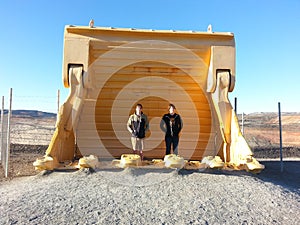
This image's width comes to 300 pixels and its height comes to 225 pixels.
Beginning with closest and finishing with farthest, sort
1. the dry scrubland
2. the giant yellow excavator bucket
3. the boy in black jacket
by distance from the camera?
the dry scrubland → the giant yellow excavator bucket → the boy in black jacket

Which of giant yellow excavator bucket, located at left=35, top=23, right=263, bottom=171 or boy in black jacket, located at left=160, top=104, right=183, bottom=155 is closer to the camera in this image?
giant yellow excavator bucket, located at left=35, top=23, right=263, bottom=171

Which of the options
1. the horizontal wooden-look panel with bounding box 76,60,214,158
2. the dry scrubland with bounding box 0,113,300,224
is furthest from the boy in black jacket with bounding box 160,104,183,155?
the dry scrubland with bounding box 0,113,300,224

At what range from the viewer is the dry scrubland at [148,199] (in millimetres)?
3490

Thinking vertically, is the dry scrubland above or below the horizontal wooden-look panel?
below

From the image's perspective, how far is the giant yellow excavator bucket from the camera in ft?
19.9

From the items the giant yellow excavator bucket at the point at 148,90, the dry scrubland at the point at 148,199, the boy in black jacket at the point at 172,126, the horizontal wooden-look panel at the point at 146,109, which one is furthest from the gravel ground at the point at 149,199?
the horizontal wooden-look panel at the point at 146,109

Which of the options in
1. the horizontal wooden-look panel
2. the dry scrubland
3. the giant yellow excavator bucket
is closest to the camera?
the dry scrubland

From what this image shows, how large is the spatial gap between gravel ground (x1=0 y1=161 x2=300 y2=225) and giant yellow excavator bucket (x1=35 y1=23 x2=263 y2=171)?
0.73 meters

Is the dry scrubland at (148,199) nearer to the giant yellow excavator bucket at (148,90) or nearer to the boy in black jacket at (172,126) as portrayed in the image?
Answer: the giant yellow excavator bucket at (148,90)

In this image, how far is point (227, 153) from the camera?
6.50 meters

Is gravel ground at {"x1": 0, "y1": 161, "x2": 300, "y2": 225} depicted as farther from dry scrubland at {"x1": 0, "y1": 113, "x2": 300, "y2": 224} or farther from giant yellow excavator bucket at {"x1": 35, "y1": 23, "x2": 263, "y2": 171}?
giant yellow excavator bucket at {"x1": 35, "y1": 23, "x2": 263, "y2": 171}

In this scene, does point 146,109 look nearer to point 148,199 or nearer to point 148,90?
Result: point 148,90

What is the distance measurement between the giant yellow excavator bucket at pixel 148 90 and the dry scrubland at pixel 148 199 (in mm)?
702

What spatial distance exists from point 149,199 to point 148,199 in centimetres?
1
